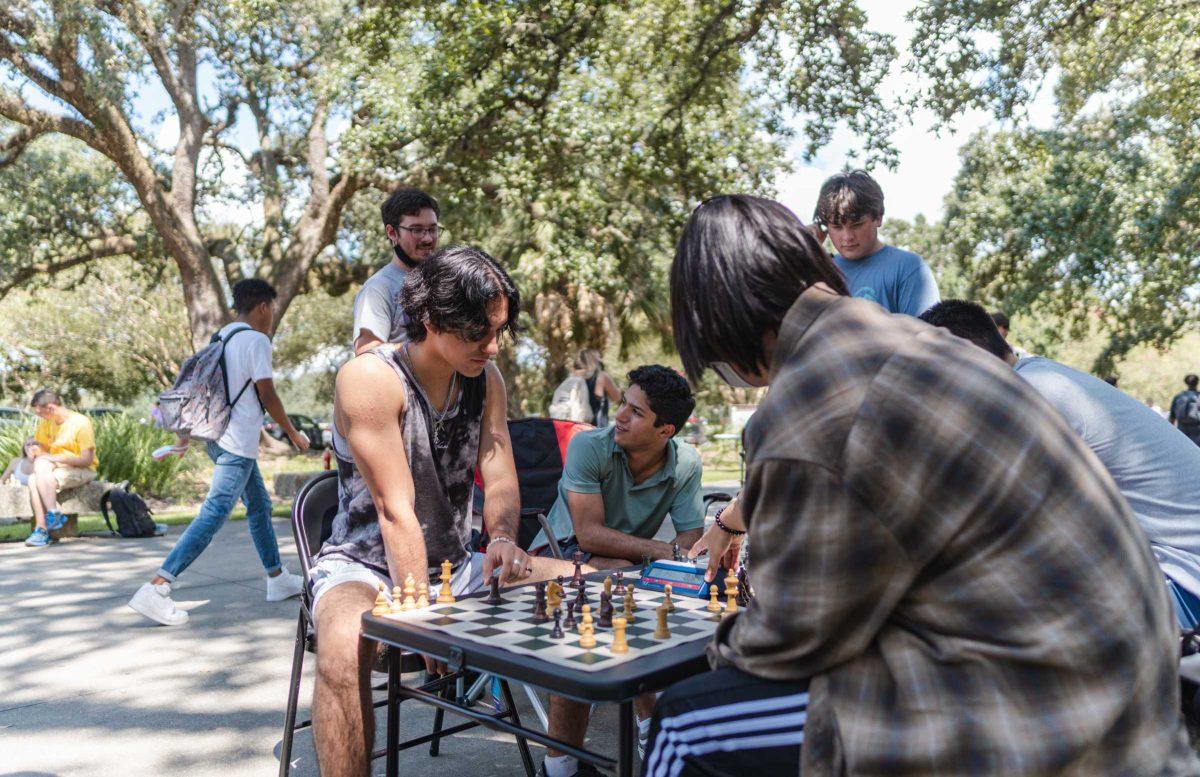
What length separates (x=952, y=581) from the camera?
139 cm

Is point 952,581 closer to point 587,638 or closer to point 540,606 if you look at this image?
point 587,638

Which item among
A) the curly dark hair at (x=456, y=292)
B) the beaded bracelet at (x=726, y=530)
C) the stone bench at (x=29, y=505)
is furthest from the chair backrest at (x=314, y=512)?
the stone bench at (x=29, y=505)

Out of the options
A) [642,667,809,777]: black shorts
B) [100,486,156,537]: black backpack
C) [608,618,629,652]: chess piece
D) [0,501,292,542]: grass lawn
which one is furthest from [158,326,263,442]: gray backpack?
[642,667,809,777]: black shorts

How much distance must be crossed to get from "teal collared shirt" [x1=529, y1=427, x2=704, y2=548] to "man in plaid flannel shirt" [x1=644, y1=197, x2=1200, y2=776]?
2314mm

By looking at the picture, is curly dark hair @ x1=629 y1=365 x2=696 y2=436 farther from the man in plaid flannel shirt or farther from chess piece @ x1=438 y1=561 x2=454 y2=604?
the man in plaid flannel shirt

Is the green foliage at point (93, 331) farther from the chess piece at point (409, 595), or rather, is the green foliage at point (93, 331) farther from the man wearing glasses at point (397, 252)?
the chess piece at point (409, 595)

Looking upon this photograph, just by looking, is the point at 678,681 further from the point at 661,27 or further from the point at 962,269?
the point at 962,269

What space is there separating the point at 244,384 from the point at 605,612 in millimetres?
4302

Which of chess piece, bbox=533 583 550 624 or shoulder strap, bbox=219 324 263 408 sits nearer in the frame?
chess piece, bbox=533 583 550 624

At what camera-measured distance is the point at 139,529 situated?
908 centimetres

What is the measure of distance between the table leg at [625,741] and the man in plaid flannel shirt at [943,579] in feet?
1.40

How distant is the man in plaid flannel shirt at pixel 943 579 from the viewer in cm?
136

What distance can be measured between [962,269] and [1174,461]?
79.8 ft

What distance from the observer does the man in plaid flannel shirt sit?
1.36m
